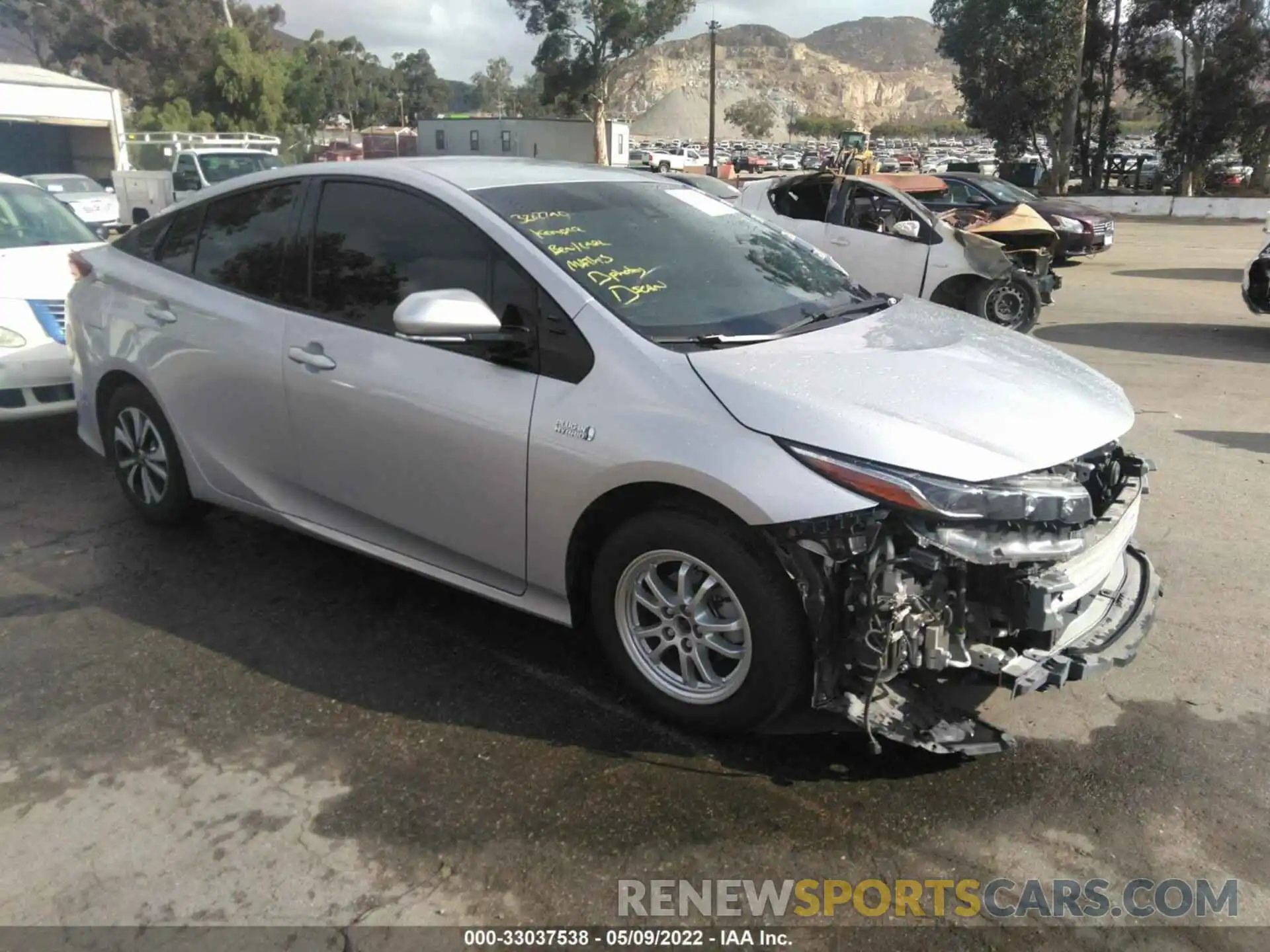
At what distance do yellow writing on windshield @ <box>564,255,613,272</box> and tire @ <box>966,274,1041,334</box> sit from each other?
7.97 meters

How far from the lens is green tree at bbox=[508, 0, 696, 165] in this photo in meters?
58.4

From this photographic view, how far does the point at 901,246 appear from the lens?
1051 cm

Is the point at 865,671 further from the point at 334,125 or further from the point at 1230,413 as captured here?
the point at 334,125

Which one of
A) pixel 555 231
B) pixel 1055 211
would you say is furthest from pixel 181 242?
pixel 1055 211

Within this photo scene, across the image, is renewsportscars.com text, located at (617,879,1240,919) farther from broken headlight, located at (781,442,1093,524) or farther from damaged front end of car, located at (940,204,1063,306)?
damaged front end of car, located at (940,204,1063,306)

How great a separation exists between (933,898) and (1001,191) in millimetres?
15919

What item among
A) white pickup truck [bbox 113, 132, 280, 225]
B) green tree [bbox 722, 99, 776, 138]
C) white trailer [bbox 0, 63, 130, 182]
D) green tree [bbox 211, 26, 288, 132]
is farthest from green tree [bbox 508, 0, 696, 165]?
green tree [bbox 722, 99, 776, 138]

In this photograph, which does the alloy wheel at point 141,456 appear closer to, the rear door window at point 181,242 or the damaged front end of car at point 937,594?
the rear door window at point 181,242

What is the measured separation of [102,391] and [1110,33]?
3838 cm

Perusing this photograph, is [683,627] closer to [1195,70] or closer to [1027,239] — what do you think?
[1027,239]

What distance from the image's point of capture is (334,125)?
103125 mm

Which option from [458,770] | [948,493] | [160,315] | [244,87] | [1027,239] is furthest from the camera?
[244,87]

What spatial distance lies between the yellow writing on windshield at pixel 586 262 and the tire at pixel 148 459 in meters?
2.30

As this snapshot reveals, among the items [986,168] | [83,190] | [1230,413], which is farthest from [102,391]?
[986,168]
